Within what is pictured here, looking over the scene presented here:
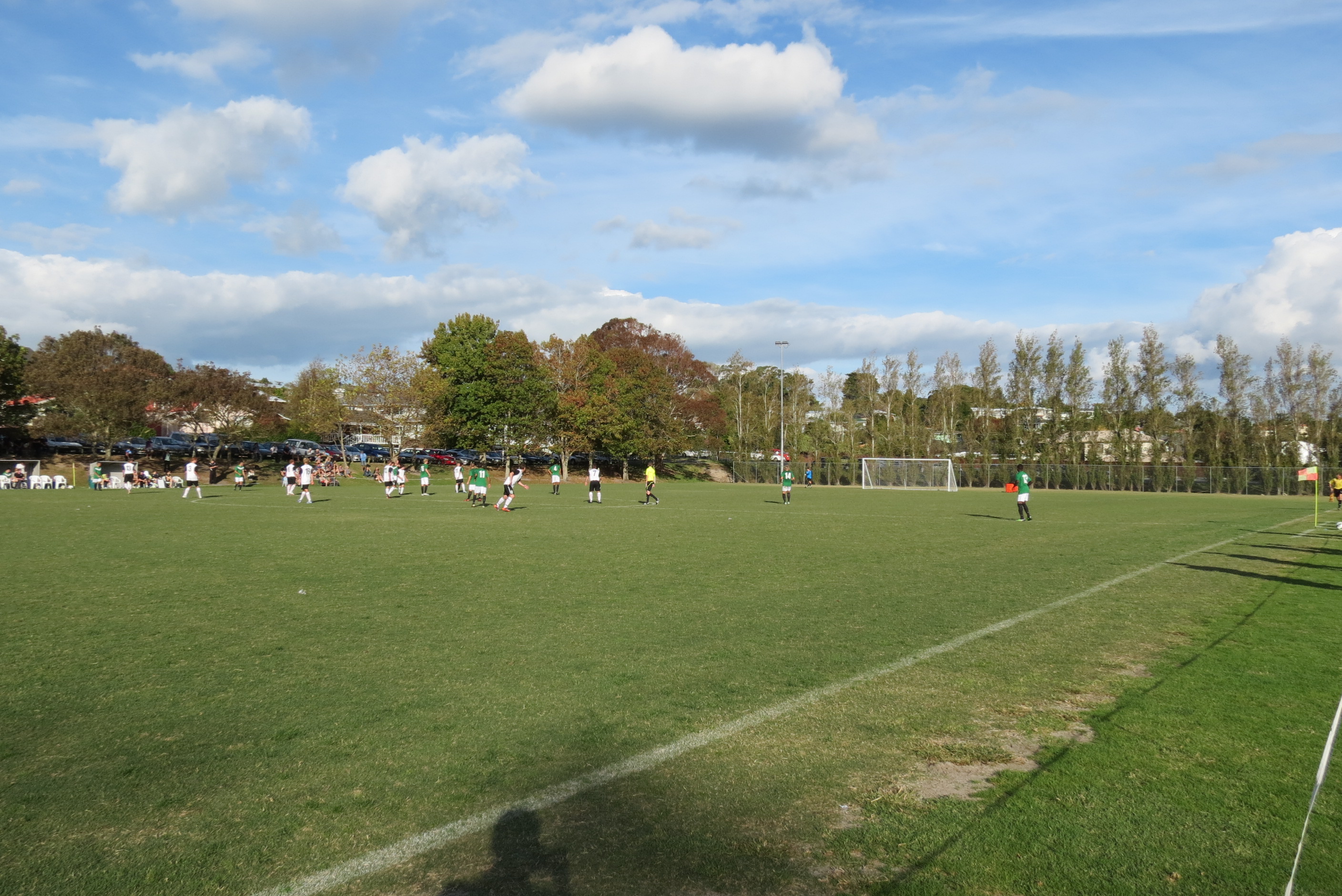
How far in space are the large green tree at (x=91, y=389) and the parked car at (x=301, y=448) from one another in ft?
35.6

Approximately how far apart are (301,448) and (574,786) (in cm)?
7176

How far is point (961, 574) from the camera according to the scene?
45.5 ft

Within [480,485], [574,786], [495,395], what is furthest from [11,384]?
[574,786]

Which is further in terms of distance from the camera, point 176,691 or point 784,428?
point 784,428

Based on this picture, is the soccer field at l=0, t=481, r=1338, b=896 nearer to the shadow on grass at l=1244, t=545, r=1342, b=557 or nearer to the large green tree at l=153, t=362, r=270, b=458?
the shadow on grass at l=1244, t=545, r=1342, b=557

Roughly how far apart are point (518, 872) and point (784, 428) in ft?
264

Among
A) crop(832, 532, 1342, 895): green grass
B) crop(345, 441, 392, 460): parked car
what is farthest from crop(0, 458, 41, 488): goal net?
crop(832, 532, 1342, 895): green grass

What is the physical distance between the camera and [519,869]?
12.4 ft

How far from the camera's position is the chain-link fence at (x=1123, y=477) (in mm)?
61562

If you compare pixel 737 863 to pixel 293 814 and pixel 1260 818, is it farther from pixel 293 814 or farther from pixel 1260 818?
pixel 1260 818

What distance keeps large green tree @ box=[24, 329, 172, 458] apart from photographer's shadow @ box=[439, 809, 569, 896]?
5771 centimetres

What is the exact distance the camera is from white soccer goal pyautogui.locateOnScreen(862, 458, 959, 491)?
2616 inches

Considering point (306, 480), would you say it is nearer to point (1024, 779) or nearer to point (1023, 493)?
point (1023, 493)

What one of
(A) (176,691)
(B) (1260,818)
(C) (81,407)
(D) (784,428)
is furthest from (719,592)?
(D) (784,428)
